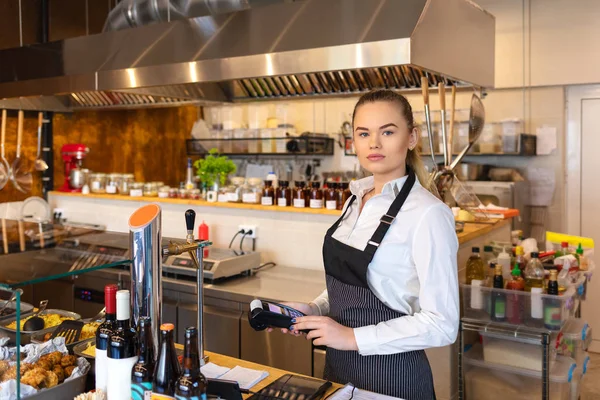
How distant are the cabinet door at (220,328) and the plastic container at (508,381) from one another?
1211 mm

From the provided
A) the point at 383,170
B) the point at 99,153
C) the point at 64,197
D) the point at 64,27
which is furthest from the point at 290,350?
the point at 64,27

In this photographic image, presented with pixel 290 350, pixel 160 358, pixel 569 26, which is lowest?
pixel 290 350

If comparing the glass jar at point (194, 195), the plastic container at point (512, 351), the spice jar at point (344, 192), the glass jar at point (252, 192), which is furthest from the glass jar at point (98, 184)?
the plastic container at point (512, 351)

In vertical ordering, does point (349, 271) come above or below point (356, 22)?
below

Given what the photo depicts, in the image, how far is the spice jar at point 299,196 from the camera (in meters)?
3.68

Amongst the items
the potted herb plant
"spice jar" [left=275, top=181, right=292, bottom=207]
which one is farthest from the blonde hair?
the potted herb plant

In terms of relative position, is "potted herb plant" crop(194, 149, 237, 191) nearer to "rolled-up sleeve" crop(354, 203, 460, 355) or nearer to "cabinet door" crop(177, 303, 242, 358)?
"cabinet door" crop(177, 303, 242, 358)

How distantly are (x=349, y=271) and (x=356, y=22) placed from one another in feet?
4.67

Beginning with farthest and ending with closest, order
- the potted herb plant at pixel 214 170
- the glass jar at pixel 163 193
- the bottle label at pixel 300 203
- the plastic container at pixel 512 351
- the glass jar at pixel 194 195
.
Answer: the glass jar at pixel 163 193 < the glass jar at pixel 194 195 < the potted herb plant at pixel 214 170 < the bottle label at pixel 300 203 < the plastic container at pixel 512 351

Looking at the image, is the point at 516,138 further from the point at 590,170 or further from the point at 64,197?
the point at 64,197

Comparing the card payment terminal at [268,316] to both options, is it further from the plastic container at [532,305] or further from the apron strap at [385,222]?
the plastic container at [532,305]

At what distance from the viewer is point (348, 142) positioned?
634 cm

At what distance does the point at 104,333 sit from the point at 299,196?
2335 mm

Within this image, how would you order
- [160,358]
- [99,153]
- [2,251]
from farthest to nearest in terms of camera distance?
[99,153] < [2,251] < [160,358]
